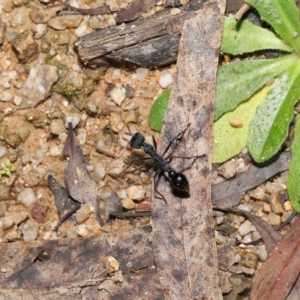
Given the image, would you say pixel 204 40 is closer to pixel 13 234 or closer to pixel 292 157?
pixel 292 157

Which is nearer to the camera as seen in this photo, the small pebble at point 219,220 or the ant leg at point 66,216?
the small pebble at point 219,220

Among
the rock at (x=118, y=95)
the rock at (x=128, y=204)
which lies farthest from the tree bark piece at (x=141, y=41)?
the rock at (x=128, y=204)

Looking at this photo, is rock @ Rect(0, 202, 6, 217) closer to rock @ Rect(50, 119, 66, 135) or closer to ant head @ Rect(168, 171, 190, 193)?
rock @ Rect(50, 119, 66, 135)

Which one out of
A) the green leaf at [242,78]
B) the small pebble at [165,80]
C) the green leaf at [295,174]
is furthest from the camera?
the small pebble at [165,80]

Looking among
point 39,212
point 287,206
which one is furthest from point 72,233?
point 287,206

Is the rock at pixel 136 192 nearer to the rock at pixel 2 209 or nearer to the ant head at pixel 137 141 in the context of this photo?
the ant head at pixel 137 141

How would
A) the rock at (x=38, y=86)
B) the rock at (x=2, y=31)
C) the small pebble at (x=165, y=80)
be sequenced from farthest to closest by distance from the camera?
the rock at (x=2, y=31) < the rock at (x=38, y=86) < the small pebble at (x=165, y=80)

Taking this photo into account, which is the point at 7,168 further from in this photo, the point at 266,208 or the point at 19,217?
the point at 266,208
